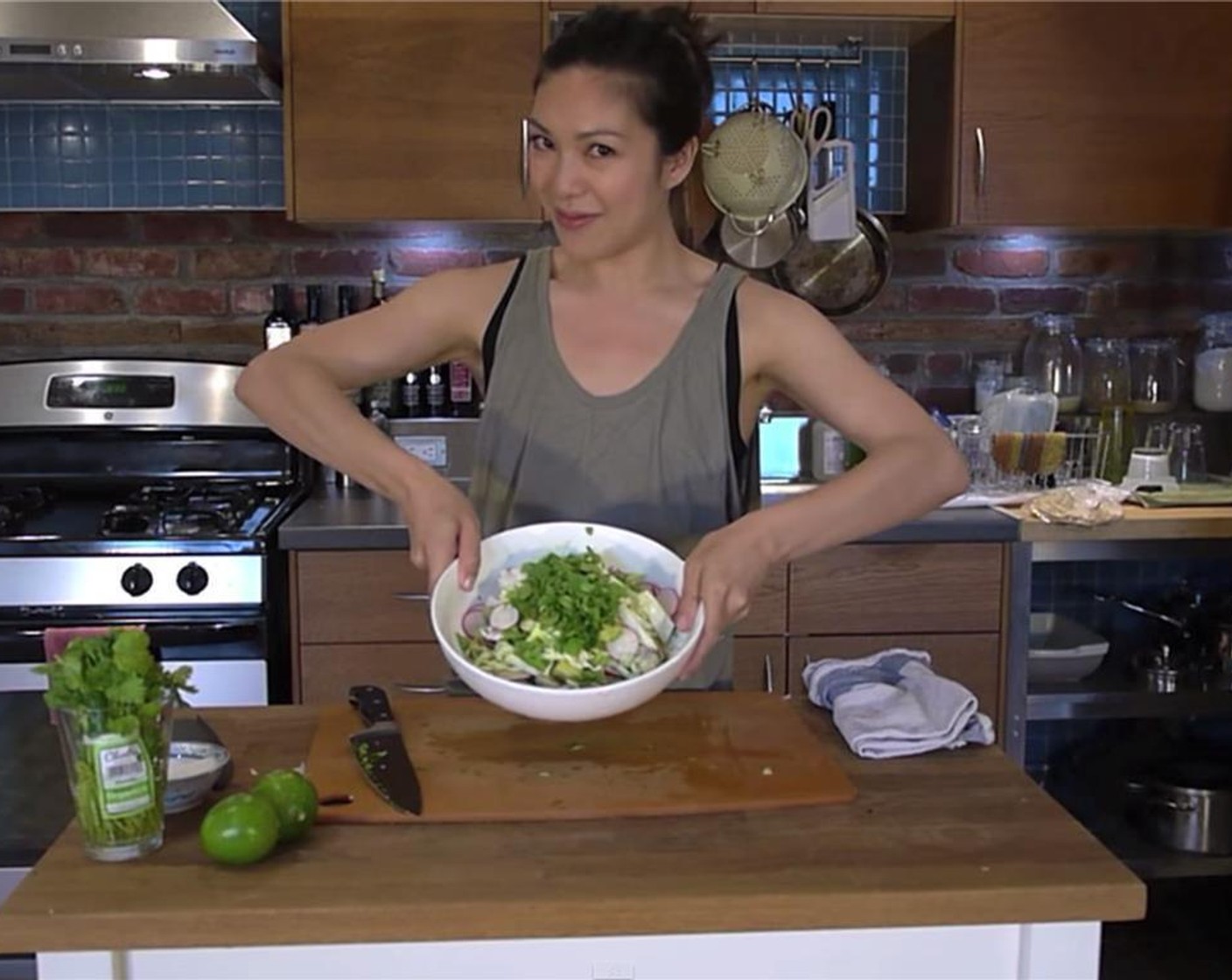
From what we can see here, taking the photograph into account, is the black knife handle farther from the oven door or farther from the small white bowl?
the oven door

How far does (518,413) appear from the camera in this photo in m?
1.51

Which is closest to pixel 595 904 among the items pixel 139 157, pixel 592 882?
pixel 592 882

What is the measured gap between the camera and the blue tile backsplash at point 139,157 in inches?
109

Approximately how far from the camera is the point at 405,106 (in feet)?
8.48

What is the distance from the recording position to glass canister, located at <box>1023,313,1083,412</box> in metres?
2.93

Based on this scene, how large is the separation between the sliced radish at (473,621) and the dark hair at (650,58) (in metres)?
0.54

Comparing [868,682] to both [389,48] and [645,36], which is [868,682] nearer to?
[645,36]

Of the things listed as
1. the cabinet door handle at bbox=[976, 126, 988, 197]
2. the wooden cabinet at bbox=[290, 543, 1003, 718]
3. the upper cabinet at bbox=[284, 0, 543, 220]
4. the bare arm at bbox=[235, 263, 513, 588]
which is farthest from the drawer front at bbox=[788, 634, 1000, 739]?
the bare arm at bbox=[235, 263, 513, 588]

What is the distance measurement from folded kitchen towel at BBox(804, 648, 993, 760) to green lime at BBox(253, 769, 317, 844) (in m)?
0.50

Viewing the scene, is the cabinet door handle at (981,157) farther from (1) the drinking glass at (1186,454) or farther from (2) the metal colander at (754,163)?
(1) the drinking glass at (1186,454)

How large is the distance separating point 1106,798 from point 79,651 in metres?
2.37

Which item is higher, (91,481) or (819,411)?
(819,411)

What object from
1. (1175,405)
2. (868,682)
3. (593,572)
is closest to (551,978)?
(593,572)

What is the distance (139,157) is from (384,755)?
1961 millimetres
